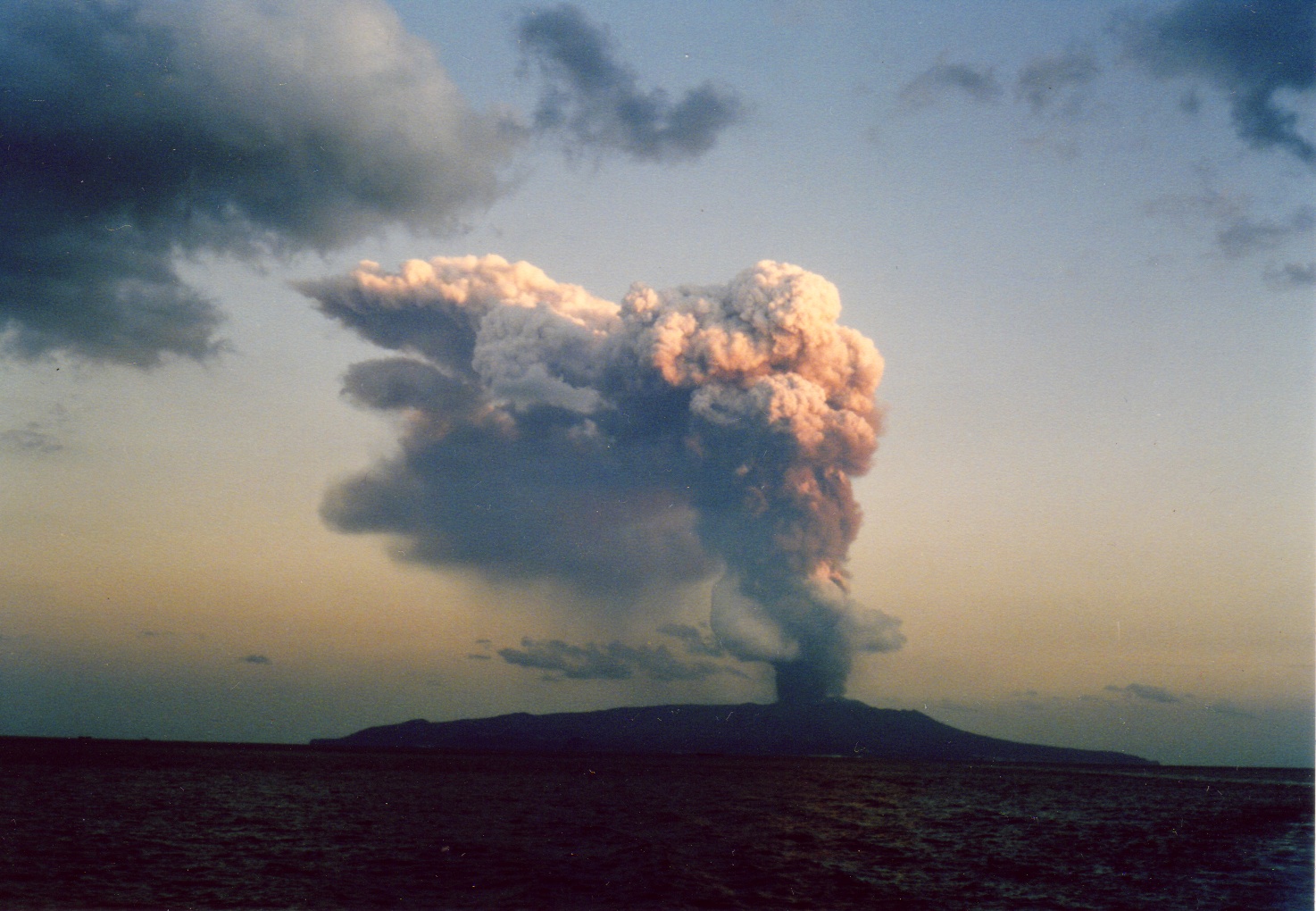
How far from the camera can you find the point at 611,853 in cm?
3597

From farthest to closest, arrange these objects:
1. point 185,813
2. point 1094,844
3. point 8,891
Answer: point 185,813 → point 1094,844 → point 8,891

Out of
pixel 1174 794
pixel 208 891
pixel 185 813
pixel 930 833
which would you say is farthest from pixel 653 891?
pixel 1174 794

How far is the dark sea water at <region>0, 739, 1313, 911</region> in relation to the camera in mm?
27562

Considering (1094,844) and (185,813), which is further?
(185,813)

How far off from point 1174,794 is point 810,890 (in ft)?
313

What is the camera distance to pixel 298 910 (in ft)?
80.3

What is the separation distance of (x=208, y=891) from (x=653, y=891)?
44.3 ft

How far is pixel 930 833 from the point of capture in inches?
1897

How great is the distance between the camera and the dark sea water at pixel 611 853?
90.4 ft

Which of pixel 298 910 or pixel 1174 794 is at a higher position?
pixel 298 910

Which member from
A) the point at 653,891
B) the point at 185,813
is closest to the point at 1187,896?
the point at 653,891

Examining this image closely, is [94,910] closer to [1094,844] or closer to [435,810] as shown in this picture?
[435,810]

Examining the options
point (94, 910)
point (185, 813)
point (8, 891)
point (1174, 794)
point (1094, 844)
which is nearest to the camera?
point (94, 910)

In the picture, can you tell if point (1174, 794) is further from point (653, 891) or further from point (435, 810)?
point (653, 891)
